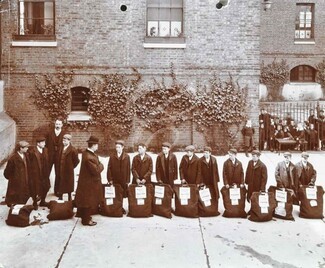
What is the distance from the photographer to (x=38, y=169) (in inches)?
352

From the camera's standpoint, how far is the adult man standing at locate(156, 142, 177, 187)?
9.29 meters

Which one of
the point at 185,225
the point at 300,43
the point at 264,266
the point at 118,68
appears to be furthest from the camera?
the point at 300,43

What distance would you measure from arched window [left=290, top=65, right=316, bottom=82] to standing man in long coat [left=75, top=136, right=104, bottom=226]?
69.4ft

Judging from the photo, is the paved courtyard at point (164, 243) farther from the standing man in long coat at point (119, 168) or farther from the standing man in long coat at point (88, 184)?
the standing man in long coat at point (119, 168)

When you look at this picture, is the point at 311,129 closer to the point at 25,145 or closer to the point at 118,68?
the point at 118,68

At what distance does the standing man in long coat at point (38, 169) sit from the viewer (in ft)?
29.2

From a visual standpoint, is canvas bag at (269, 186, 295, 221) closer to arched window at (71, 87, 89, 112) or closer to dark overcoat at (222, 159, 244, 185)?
dark overcoat at (222, 159, 244, 185)

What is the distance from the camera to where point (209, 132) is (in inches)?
614

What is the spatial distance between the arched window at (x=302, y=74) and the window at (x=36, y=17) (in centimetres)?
1672

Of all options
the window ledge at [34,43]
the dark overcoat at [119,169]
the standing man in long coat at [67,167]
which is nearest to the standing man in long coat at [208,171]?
the dark overcoat at [119,169]

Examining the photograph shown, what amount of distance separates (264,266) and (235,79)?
9960mm

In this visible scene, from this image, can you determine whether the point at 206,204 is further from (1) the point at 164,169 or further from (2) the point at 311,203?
(2) the point at 311,203

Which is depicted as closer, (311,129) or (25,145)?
Result: (25,145)

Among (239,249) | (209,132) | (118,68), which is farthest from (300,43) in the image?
(239,249)
